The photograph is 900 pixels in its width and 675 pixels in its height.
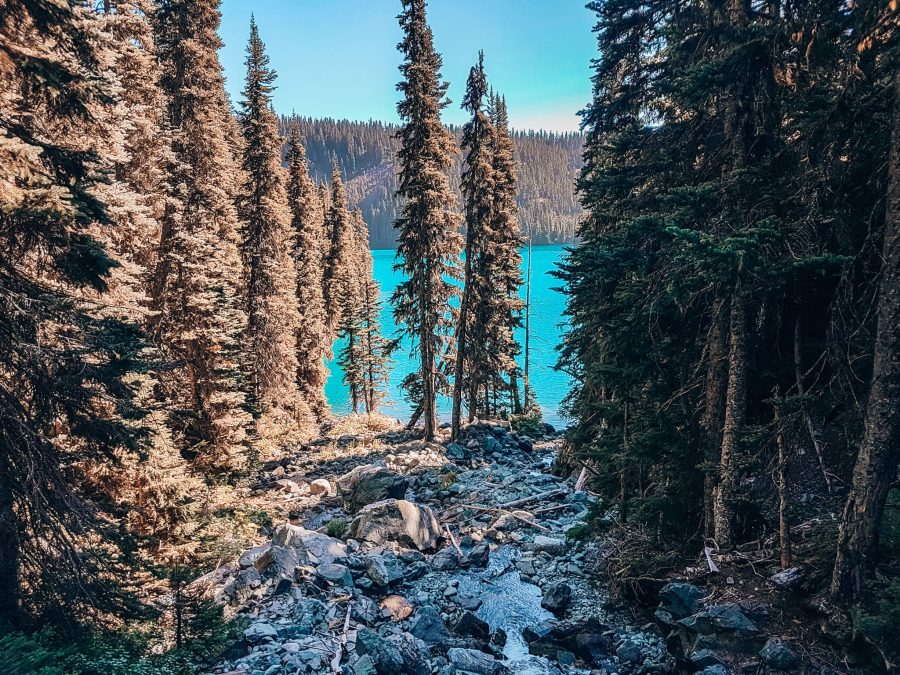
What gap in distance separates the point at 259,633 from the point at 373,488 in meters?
7.83

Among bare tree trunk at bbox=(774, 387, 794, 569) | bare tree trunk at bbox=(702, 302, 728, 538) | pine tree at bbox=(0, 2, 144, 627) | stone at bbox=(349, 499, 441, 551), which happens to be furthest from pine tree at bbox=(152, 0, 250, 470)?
bare tree trunk at bbox=(774, 387, 794, 569)

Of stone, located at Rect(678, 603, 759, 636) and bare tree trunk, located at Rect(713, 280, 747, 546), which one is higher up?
bare tree trunk, located at Rect(713, 280, 747, 546)

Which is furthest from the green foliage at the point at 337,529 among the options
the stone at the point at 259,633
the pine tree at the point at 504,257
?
the pine tree at the point at 504,257

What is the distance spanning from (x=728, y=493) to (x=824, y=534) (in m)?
1.29

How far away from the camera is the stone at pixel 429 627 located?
8.09m

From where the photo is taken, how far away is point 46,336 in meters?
6.49

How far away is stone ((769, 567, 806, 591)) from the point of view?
22.0 feet

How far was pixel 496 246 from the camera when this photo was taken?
2430 centimetres

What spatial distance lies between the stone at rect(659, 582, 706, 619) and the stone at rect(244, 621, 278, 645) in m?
6.70

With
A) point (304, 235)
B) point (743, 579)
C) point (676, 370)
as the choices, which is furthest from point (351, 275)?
point (743, 579)

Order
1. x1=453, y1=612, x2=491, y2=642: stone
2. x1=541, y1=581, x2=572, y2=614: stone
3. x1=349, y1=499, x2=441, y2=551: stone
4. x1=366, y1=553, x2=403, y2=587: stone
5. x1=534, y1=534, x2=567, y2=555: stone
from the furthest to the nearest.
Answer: x1=349, y1=499, x2=441, y2=551: stone
x1=534, y1=534, x2=567, y2=555: stone
x1=366, y1=553, x2=403, y2=587: stone
x1=541, y1=581, x2=572, y2=614: stone
x1=453, y1=612, x2=491, y2=642: stone

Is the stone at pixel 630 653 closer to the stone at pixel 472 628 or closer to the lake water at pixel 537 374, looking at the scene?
the stone at pixel 472 628

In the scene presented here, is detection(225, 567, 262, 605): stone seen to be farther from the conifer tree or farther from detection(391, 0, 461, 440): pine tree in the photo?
the conifer tree

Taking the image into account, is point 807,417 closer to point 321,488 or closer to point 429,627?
point 429,627
